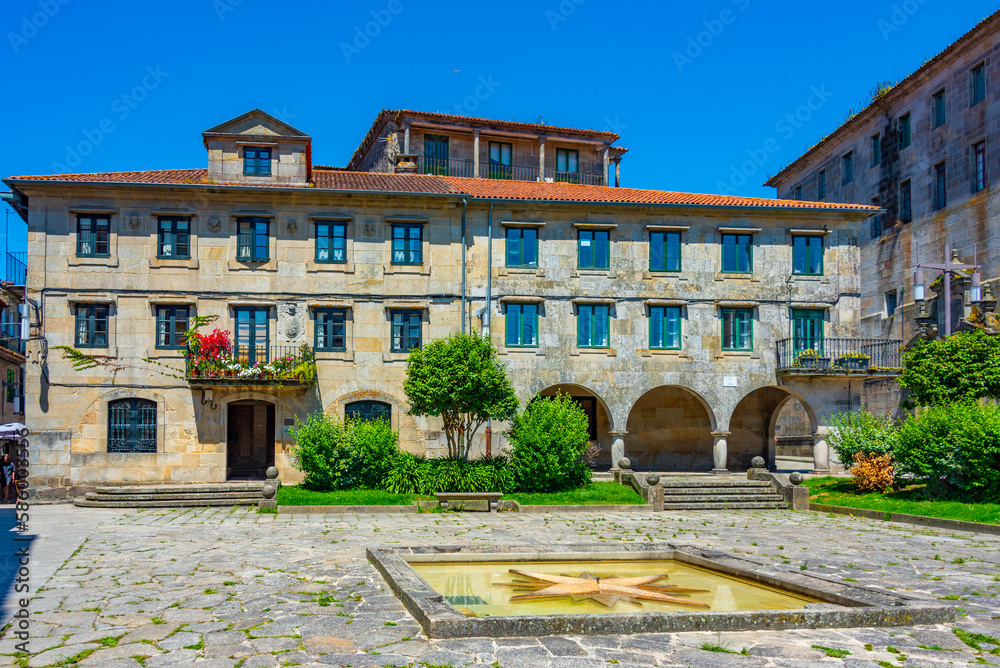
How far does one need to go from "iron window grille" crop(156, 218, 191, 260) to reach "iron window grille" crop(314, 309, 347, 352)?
4.76 m

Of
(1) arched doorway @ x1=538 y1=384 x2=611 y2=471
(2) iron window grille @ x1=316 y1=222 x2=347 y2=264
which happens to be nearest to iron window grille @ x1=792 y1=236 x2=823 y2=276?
(1) arched doorway @ x1=538 y1=384 x2=611 y2=471

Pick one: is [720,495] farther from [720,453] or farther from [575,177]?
[575,177]

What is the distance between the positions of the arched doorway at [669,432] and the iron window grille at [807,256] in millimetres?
6218

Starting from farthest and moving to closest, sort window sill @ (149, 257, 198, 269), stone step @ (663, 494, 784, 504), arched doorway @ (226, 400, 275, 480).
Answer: arched doorway @ (226, 400, 275, 480) → window sill @ (149, 257, 198, 269) → stone step @ (663, 494, 784, 504)

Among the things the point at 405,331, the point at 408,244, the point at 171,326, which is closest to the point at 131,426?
the point at 171,326

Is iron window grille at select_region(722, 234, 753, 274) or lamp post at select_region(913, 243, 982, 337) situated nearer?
lamp post at select_region(913, 243, 982, 337)

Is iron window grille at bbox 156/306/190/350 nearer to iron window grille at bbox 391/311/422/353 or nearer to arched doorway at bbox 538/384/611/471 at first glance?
iron window grille at bbox 391/311/422/353

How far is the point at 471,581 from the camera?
11.3 m

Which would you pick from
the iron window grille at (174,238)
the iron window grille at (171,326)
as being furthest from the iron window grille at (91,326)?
the iron window grille at (174,238)

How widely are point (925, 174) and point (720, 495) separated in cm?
2190

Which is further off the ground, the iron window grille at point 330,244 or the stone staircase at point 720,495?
the iron window grille at point 330,244

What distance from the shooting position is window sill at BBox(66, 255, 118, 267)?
26406 millimetres

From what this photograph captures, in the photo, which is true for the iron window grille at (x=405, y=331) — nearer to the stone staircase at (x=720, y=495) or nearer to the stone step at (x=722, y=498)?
the stone staircase at (x=720, y=495)

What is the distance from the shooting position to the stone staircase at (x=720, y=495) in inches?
927
